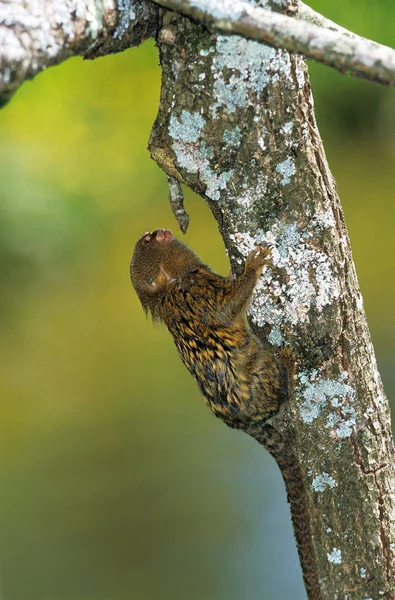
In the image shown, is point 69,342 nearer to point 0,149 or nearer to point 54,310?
point 54,310

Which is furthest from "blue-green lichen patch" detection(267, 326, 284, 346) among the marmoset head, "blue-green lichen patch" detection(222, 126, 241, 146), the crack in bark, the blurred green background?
the blurred green background

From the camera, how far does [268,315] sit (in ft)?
6.17

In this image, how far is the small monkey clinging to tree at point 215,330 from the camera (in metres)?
2.06

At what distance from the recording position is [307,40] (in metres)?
1.32

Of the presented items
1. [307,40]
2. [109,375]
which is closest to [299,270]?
[307,40]

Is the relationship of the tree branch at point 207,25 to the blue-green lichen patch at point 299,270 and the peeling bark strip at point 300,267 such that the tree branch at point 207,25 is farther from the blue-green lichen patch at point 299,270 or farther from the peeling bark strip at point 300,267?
the blue-green lichen patch at point 299,270

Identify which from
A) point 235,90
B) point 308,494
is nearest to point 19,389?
point 308,494

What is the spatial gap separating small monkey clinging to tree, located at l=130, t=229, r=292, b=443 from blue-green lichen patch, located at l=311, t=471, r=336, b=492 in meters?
0.21

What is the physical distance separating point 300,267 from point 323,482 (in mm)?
543

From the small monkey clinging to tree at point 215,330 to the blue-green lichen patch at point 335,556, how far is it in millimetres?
366

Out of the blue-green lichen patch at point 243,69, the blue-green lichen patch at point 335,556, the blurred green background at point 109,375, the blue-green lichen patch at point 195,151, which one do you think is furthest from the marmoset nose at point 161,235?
the blurred green background at point 109,375

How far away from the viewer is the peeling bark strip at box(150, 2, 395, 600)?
1678 mm

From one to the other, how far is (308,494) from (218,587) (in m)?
2.47

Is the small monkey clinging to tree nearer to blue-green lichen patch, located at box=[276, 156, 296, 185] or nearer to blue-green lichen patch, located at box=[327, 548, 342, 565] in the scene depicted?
blue-green lichen patch, located at box=[276, 156, 296, 185]
